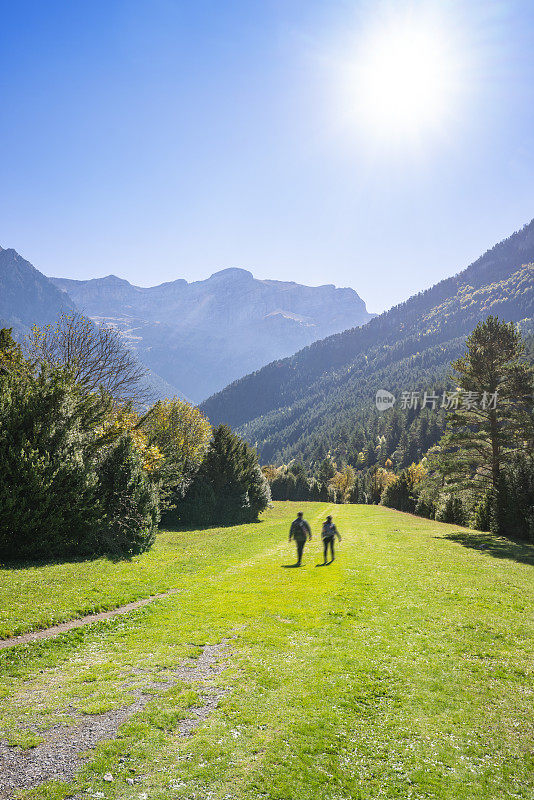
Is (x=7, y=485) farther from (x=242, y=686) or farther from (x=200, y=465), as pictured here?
(x=200, y=465)

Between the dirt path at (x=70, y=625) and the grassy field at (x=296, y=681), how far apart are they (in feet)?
1.08

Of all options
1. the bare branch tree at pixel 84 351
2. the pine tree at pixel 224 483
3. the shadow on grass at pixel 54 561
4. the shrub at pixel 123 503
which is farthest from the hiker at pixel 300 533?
the pine tree at pixel 224 483

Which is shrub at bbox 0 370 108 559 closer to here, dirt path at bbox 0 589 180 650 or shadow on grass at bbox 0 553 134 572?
shadow on grass at bbox 0 553 134 572

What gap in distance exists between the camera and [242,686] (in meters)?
8.66

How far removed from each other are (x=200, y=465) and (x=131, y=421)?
50.0 feet

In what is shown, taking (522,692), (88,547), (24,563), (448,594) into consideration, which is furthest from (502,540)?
(24,563)

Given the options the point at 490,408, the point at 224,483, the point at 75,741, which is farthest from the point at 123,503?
the point at 490,408

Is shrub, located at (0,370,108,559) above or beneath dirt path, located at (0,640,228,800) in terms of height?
above

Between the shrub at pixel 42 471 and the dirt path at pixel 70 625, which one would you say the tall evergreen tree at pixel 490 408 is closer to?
the dirt path at pixel 70 625

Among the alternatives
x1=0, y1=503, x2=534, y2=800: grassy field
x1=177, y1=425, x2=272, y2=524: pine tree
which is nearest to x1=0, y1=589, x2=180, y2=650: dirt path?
x1=0, y1=503, x2=534, y2=800: grassy field

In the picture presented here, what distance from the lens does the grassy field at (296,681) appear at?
19.8 feet

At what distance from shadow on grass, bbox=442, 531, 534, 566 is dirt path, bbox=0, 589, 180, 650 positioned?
2155 centimetres

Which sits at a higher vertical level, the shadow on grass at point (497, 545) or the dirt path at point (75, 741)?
the dirt path at point (75, 741)

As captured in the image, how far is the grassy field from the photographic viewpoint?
6.02 meters
